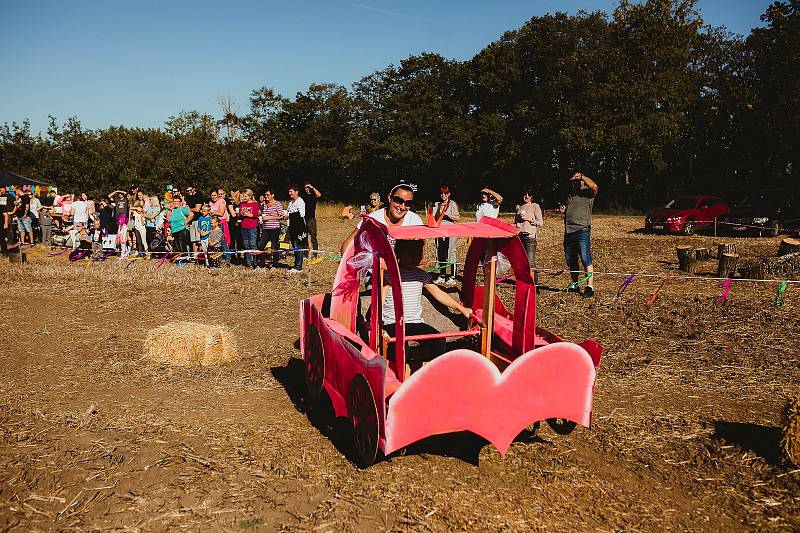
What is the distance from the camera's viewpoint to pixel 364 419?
15.2ft

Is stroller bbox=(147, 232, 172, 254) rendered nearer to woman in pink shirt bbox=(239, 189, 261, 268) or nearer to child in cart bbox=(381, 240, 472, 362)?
woman in pink shirt bbox=(239, 189, 261, 268)

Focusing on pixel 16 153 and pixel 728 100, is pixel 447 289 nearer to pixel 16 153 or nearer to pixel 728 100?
pixel 728 100

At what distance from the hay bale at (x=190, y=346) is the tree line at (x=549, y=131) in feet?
80.3

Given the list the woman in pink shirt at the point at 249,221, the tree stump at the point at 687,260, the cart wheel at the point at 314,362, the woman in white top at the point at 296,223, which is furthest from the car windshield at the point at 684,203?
the cart wheel at the point at 314,362

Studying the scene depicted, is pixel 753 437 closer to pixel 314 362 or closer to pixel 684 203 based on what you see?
pixel 314 362

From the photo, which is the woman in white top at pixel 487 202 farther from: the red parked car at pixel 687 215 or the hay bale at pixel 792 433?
the red parked car at pixel 687 215

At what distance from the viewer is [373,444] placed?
175 inches

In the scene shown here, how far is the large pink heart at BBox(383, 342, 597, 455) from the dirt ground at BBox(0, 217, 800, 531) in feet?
1.32

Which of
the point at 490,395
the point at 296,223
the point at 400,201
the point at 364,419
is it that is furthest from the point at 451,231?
the point at 296,223

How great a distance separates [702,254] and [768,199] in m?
9.38

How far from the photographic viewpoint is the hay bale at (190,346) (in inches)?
290

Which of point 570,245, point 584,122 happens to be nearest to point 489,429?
point 570,245

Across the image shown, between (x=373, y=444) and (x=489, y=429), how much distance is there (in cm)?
78

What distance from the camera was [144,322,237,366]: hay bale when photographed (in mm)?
7355
